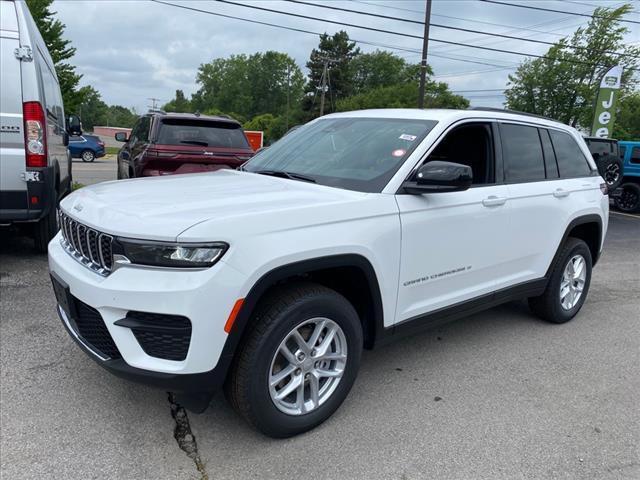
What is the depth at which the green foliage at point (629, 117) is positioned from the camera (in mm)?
42078

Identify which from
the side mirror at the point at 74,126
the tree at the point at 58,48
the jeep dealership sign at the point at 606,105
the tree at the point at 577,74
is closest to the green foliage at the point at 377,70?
the tree at the point at 577,74

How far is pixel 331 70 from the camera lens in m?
73.2

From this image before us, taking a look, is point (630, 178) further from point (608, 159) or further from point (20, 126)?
point (20, 126)

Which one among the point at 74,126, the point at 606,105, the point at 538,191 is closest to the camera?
the point at 538,191

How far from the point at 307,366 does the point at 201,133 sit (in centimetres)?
589

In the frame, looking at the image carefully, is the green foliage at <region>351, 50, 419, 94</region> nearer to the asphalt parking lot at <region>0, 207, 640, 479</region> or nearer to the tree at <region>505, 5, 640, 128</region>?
the tree at <region>505, 5, 640, 128</region>

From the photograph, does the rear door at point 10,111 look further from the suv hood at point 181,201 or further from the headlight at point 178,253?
the headlight at point 178,253

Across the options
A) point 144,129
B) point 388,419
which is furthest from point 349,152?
point 144,129

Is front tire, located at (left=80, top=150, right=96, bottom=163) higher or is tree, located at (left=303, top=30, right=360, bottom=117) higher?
tree, located at (left=303, top=30, right=360, bottom=117)

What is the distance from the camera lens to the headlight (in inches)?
88.3

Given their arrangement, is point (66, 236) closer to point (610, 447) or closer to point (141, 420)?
point (141, 420)

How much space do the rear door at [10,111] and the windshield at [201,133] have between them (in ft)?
9.28

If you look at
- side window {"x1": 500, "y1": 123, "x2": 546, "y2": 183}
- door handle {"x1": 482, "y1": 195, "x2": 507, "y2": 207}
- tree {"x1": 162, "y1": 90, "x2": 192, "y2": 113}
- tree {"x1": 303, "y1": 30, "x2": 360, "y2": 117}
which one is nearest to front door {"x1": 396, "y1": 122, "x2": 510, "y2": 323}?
door handle {"x1": 482, "y1": 195, "x2": 507, "y2": 207}

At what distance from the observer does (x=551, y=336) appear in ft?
14.5
